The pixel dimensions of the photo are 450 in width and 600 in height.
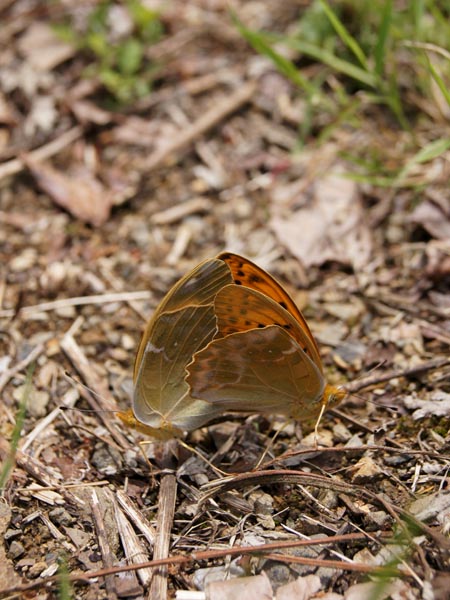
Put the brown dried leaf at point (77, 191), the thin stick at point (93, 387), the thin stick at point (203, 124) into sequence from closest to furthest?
the thin stick at point (93, 387), the brown dried leaf at point (77, 191), the thin stick at point (203, 124)

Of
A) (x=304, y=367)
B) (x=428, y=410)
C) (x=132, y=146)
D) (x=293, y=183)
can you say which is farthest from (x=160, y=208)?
(x=428, y=410)

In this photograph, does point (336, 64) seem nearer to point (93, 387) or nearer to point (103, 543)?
point (93, 387)

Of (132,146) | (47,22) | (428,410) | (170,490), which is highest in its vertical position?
(47,22)

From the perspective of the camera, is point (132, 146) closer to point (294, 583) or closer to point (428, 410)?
point (428, 410)

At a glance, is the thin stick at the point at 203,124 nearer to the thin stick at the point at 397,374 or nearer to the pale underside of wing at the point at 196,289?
the pale underside of wing at the point at 196,289

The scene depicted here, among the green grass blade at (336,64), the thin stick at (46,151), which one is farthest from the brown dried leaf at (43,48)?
the green grass blade at (336,64)

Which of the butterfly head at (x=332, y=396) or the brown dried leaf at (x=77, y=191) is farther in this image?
the brown dried leaf at (x=77, y=191)
